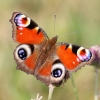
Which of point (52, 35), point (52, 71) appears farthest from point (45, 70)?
point (52, 35)

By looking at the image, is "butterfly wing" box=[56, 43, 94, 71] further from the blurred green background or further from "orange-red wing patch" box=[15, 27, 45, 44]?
the blurred green background

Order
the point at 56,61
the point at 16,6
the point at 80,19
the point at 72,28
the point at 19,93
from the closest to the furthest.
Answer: the point at 56,61
the point at 19,93
the point at 72,28
the point at 80,19
the point at 16,6

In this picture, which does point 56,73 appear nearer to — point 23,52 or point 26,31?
point 23,52

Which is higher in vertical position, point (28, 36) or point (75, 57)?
point (28, 36)

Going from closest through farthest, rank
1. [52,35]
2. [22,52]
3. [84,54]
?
[84,54] < [22,52] < [52,35]

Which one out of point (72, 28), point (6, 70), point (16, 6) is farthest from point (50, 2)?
point (6, 70)

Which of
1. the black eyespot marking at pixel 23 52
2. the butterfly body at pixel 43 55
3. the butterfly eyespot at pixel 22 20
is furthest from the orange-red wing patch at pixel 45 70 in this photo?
the butterfly eyespot at pixel 22 20

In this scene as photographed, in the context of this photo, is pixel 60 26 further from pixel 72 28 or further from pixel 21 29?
pixel 21 29

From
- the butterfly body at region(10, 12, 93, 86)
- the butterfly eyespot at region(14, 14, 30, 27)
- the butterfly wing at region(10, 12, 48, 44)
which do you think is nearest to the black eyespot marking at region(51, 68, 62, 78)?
the butterfly body at region(10, 12, 93, 86)
